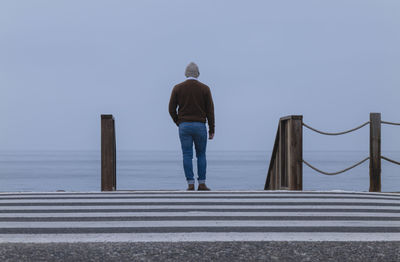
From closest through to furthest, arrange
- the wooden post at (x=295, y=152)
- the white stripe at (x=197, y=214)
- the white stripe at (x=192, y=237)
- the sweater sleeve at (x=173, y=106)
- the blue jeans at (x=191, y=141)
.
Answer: the white stripe at (x=192, y=237) → the white stripe at (x=197, y=214) → the blue jeans at (x=191, y=141) → the sweater sleeve at (x=173, y=106) → the wooden post at (x=295, y=152)

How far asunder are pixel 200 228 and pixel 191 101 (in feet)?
12.2

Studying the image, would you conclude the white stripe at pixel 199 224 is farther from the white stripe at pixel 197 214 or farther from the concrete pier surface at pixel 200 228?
the white stripe at pixel 197 214

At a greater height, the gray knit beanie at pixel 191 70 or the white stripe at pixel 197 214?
the gray knit beanie at pixel 191 70

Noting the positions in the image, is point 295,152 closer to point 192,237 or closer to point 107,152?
point 107,152

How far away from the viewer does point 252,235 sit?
13.9ft

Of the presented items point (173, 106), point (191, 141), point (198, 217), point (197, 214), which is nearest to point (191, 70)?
point (173, 106)

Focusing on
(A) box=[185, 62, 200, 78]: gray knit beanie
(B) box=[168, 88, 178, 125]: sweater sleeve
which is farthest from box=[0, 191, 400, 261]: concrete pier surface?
(A) box=[185, 62, 200, 78]: gray knit beanie

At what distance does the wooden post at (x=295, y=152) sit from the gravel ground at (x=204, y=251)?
4919 millimetres

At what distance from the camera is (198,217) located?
512 centimetres

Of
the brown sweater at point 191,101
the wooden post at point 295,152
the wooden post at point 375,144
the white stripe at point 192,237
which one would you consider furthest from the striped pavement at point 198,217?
the wooden post at point 375,144

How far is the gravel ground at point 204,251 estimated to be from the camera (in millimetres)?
3553

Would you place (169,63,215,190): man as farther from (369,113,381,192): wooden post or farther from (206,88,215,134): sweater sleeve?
(369,113,381,192): wooden post

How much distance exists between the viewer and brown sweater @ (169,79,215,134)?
8047mm

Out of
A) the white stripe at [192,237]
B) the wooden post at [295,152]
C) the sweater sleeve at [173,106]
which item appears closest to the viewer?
the white stripe at [192,237]
